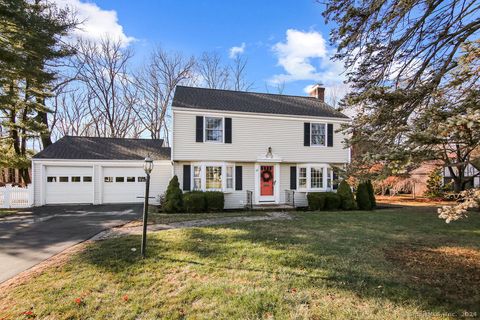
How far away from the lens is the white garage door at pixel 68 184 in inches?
542

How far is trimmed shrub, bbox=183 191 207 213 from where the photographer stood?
11.7 m

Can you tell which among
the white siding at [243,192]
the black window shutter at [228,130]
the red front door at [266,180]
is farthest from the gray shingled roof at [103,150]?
the red front door at [266,180]

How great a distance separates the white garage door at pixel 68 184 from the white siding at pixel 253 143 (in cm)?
579

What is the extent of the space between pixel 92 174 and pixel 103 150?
174cm

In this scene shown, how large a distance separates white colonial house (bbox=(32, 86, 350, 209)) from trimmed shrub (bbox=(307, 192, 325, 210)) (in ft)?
3.09

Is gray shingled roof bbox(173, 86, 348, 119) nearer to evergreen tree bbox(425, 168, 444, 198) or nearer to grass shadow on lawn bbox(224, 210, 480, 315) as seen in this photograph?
grass shadow on lawn bbox(224, 210, 480, 315)

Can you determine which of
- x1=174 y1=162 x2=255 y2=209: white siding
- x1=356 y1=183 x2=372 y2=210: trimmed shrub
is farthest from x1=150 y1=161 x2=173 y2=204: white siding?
x1=356 y1=183 x2=372 y2=210: trimmed shrub

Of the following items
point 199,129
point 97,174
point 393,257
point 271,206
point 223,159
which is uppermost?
point 199,129

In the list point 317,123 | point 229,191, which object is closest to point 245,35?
point 317,123

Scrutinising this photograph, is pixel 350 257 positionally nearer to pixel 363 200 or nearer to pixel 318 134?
pixel 363 200

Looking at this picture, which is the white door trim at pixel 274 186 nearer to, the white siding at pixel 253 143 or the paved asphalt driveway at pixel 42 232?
the white siding at pixel 253 143

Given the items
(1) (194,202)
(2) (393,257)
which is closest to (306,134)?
(1) (194,202)

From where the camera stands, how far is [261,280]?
13.8ft

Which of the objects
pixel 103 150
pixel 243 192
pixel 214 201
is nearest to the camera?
pixel 214 201
